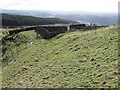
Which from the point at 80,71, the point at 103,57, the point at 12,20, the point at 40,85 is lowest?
the point at 40,85

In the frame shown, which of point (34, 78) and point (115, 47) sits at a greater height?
point (115, 47)

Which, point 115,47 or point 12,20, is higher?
point 12,20

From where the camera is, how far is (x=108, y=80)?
15250mm

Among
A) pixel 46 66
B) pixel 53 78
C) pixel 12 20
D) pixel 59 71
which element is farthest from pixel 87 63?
pixel 12 20

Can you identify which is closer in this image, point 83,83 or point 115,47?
point 83,83

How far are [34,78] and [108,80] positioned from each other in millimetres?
10190

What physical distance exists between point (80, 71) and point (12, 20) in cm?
11060

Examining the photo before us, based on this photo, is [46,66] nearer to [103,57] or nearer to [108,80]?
[103,57]

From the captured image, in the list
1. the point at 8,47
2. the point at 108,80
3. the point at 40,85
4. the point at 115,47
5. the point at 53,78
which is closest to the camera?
the point at 108,80

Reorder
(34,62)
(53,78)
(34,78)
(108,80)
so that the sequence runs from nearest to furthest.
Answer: (108,80), (53,78), (34,78), (34,62)

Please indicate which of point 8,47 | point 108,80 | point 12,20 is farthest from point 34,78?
point 12,20

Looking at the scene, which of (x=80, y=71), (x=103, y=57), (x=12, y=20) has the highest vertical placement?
(x=12, y=20)

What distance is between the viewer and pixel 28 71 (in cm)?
2316

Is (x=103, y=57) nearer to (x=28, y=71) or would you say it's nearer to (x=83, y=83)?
(x=83, y=83)
